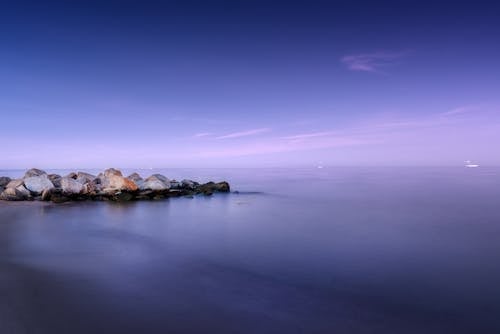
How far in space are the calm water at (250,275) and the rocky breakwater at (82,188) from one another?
7.50 metres

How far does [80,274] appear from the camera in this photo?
7949mm

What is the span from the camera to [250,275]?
823 cm

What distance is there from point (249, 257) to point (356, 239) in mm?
4720

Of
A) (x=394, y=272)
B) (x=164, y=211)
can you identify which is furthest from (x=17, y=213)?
(x=394, y=272)

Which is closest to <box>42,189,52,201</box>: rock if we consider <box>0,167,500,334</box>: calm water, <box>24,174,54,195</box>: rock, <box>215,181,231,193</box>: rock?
<box>24,174,54,195</box>: rock

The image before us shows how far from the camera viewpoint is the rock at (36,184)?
2379cm

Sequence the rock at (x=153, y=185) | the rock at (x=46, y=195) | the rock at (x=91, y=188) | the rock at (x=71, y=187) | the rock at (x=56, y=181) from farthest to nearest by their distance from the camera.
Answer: the rock at (x=153, y=185) < the rock at (x=56, y=181) < the rock at (x=91, y=188) < the rock at (x=71, y=187) < the rock at (x=46, y=195)

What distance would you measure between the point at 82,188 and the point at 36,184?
10.4 feet

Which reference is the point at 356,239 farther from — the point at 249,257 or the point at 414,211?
the point at 414,211

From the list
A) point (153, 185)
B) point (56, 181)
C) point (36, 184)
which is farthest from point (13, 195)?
point (153, 185)

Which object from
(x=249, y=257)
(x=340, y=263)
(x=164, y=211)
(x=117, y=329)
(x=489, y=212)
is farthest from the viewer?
(x=164, y=211)

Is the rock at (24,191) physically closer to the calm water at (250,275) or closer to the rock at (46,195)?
the rock at (46,195)

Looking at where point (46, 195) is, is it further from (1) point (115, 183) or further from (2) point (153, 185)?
(2) point (153, 185)

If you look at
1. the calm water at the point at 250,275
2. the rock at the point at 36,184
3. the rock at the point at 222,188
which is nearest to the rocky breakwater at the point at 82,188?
the rock at the point at 36,184
